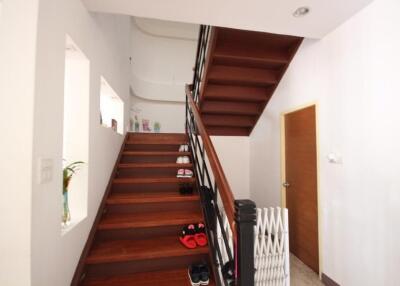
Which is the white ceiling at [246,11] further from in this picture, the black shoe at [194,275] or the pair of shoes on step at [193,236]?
the black shoe at [194,275]

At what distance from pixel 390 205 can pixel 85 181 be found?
2262mm

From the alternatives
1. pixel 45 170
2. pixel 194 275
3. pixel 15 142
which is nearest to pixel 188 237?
pixel 194 275

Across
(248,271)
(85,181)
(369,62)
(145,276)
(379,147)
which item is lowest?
(145,276)

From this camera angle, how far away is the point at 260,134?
346cm

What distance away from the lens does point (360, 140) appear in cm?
174

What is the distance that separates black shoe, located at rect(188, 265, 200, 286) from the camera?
5.24 feet

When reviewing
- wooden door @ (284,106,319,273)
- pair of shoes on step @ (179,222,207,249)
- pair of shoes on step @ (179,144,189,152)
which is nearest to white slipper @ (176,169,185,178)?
pair of shoes on step @ (179,144,189,152)

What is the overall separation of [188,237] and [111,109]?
6.76 feet

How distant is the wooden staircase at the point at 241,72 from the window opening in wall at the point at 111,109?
119 centimetres

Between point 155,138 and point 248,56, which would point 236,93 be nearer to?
point 248,56

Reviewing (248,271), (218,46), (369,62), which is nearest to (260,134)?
(218,46)

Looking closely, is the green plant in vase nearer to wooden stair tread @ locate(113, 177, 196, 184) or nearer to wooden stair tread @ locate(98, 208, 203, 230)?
wooden stair tread @ locate(98, 208, 203, 230)

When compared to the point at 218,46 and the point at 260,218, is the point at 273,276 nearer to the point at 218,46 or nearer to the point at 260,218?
the point at 260,218

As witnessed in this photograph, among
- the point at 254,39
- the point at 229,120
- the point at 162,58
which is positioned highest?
the point at 162,58
